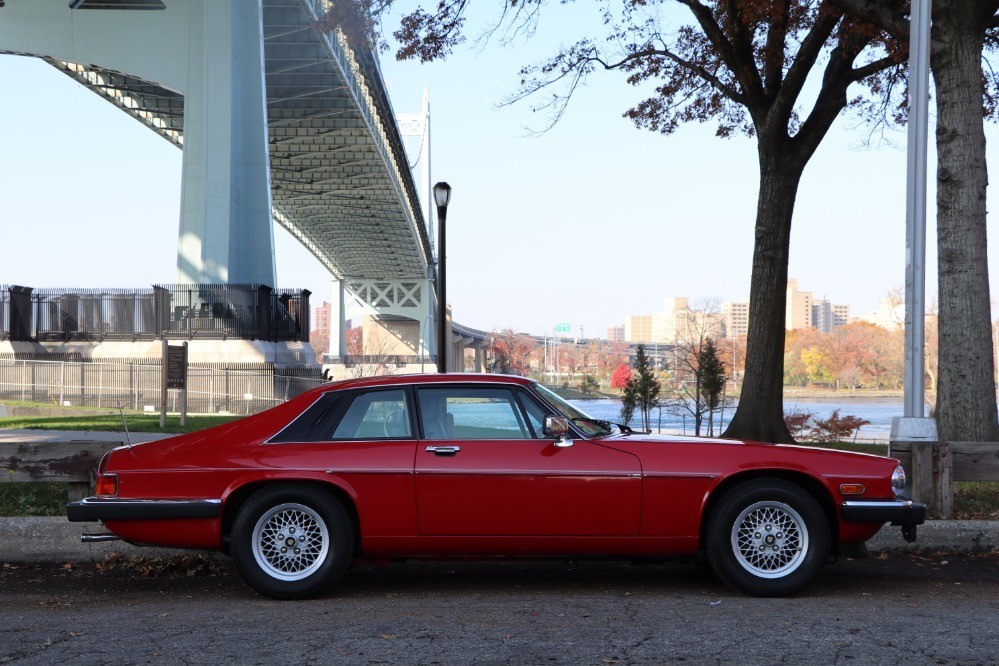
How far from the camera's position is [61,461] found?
7047 millimetres

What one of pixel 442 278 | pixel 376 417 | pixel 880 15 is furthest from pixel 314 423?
pixel 442 278

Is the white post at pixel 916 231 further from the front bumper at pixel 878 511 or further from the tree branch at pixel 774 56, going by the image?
the tree branch at pixel 774 56

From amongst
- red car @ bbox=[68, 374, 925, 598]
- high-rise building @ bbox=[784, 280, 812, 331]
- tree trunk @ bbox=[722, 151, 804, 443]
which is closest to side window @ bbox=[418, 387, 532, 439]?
red car @ bbox=[68, 374, 925, 598]

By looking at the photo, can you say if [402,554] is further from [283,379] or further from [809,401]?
[809,401]

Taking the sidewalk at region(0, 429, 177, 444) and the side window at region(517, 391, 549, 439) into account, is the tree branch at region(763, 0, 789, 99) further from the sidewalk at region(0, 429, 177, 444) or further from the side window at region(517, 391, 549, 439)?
the side window at region(517, 391, 549, 439)

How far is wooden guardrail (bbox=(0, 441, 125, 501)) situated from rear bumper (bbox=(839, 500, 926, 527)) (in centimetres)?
453

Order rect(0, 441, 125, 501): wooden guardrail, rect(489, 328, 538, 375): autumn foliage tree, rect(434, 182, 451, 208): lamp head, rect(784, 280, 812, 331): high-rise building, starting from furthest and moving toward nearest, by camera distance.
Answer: rect(784, 280, 812, 331): high-rise building, rect(489, 328, 538, 375): autumn foliage tree, rect(434, 182, 451, 208): lamp head, rect(0, 441, 125, 501): wooden guardrail

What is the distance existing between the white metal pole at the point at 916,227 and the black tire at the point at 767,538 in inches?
92.3

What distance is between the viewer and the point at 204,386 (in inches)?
1051

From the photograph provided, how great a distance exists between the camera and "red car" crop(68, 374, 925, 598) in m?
5.73

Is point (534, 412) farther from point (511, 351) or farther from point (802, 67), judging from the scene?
point (511, 351)

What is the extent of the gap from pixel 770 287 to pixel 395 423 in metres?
9.18

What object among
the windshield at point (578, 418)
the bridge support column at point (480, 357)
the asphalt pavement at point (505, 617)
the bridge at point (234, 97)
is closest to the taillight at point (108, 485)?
the asphalt pavement at point (505, 617)

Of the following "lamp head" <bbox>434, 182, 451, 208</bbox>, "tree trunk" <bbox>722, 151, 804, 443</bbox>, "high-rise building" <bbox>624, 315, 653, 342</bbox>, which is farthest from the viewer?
"high-rise building" <bbox>624, 315, 653, 342</bbox>
